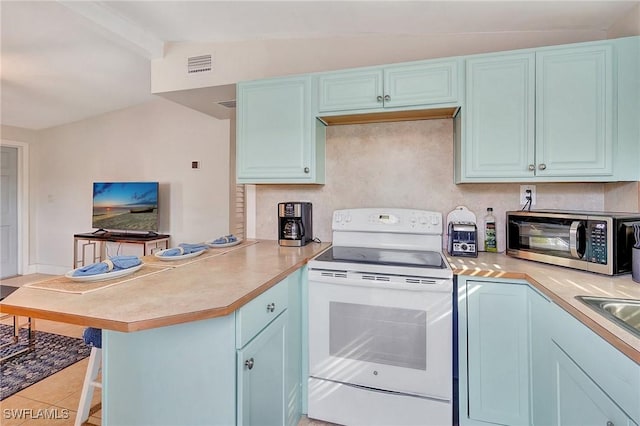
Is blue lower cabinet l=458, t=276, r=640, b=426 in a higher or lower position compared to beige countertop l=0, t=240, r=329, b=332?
lower

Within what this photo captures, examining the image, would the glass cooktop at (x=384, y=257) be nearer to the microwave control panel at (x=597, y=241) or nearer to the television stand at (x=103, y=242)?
the microwave control panel at (x=597, y=241)

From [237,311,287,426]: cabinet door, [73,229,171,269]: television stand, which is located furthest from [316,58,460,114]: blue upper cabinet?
[73,229,171,269]: television stand

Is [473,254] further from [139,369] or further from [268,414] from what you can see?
[139,369]

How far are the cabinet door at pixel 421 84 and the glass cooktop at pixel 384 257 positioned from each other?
3.15 ft

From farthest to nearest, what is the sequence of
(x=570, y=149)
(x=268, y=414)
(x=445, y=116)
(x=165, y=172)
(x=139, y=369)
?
1. (x=165, y=172)
2. (x=445, y=116)
3. (x=570, y=149)
4. (x=268, y=414)
5. (x=139, y=369)

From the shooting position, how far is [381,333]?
1.63 meters

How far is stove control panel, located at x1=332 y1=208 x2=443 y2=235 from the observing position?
6.77ft

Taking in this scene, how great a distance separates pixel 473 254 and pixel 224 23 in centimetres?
239

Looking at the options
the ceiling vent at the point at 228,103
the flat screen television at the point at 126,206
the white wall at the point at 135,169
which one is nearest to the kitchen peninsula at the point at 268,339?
the ceiling vent at the point at 228,103

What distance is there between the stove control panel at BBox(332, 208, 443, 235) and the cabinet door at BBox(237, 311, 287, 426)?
902 millimetres

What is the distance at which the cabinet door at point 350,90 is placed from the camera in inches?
76.3

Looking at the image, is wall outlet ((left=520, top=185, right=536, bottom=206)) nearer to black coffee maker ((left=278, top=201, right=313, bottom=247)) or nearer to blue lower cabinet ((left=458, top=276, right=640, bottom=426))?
blue lower cabinet ((left=458, top=276, right=640, bottom=426))

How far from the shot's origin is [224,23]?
7.23 feet

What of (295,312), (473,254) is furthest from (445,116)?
(295,312)
